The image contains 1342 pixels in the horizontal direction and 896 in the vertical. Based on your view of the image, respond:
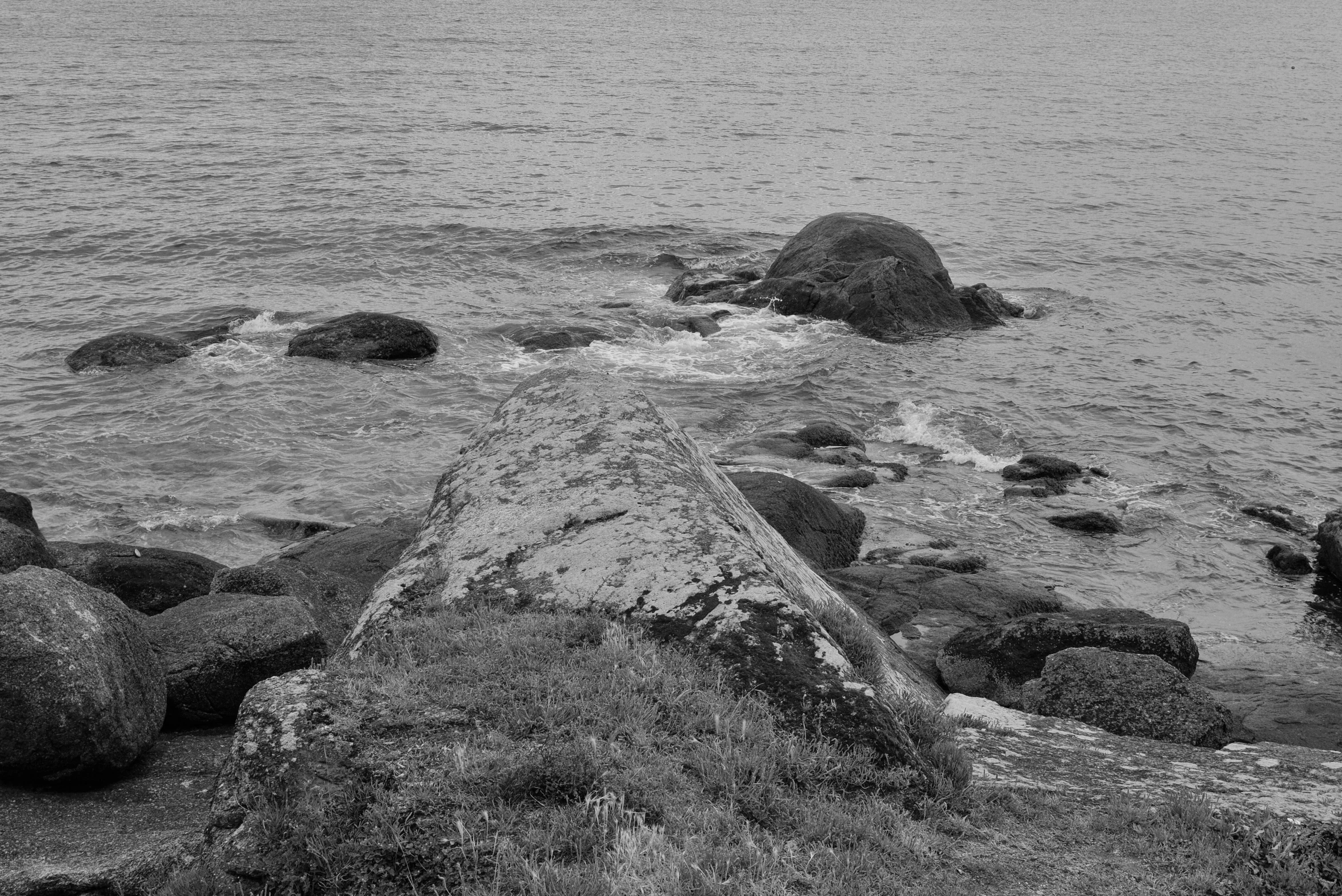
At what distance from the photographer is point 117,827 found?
7.66 meters

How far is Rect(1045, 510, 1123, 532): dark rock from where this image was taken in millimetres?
21578

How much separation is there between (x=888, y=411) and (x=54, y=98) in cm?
6338

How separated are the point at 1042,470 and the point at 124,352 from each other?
2419 cm

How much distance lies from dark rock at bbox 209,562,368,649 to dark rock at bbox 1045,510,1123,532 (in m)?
14.6

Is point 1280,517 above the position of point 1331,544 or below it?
below

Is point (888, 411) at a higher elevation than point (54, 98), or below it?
below

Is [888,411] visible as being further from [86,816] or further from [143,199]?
[143,199]

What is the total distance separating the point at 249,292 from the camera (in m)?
35.5

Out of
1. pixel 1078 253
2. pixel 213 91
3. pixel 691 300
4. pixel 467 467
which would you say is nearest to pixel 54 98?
pixel 213 91

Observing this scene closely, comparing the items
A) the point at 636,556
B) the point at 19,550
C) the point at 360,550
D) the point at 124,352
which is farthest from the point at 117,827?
the point at 124,352

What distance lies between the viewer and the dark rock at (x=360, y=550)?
16062 millimetres

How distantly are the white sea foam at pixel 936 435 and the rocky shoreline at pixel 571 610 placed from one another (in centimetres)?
828

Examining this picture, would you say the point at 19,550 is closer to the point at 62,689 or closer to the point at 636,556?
the point at 62,689

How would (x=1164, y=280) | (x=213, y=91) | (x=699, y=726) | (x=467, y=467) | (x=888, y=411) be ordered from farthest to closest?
(x=213, y=91) → (x=1164, y=280) → (x=888, y=411) → (x=467, y=467) → (x=699, y=726)
